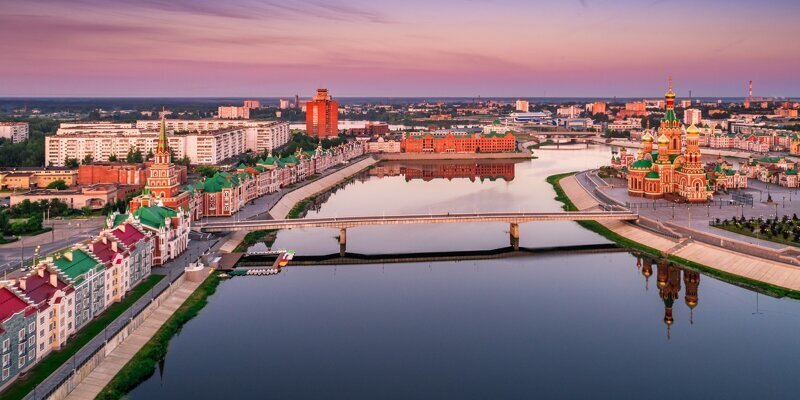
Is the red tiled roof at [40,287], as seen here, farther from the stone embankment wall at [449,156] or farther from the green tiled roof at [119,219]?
the stone embankment wall at [449,156]

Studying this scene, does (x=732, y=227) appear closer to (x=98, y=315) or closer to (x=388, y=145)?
(x=98, y=315)

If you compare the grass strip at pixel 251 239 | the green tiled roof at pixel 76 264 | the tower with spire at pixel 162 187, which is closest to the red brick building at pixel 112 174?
the tower with spire at pixel 162 187

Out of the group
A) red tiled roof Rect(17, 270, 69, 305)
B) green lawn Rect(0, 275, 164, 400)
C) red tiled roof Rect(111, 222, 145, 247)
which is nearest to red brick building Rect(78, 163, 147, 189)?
red tiled roof Rect(111, 222, 145, 247)

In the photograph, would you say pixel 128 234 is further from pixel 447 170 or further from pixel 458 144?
pixel 458 144

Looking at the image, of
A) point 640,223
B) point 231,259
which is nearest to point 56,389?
point 231,259

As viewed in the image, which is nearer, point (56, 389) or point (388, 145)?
point (56, 389)

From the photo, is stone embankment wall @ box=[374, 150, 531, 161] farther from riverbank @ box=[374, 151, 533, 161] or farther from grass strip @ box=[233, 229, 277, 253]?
grass strip @ box=[233, 229, 277, 253]

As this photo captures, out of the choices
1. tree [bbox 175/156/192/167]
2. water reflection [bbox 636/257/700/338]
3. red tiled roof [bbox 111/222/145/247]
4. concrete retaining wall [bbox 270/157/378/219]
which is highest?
tree [bbox 175/156/192/167]
